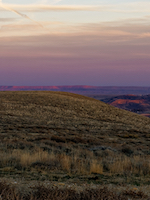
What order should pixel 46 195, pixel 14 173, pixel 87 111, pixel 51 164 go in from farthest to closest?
1. pixel 87 111
2. pixel 51 164
3. pixel 14 173
4. pixel 46 195

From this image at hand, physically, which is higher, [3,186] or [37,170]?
[3,186]

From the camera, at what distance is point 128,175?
881cm

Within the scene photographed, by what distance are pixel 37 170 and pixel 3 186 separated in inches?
144

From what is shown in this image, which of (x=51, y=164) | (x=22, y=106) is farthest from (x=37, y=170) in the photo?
(x=22, y=106)

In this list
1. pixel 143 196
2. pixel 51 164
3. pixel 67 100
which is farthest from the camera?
pixel 67 100

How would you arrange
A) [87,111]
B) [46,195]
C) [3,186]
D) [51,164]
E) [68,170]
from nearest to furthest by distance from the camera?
[46,195] < [3,186] < [68,170] < [51,164] < [87,111]

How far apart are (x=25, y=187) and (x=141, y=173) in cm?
457

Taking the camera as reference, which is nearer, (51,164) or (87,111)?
(51,164)

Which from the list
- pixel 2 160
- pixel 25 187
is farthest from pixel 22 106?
pixel 25 187

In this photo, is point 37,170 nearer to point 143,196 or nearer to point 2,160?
point 2,160

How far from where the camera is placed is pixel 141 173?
9094mm

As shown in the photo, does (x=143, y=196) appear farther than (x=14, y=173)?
No

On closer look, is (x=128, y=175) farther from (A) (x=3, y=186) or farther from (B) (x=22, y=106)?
(B) (x=22, y=106)

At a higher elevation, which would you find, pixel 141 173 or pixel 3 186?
pixel 3 186
